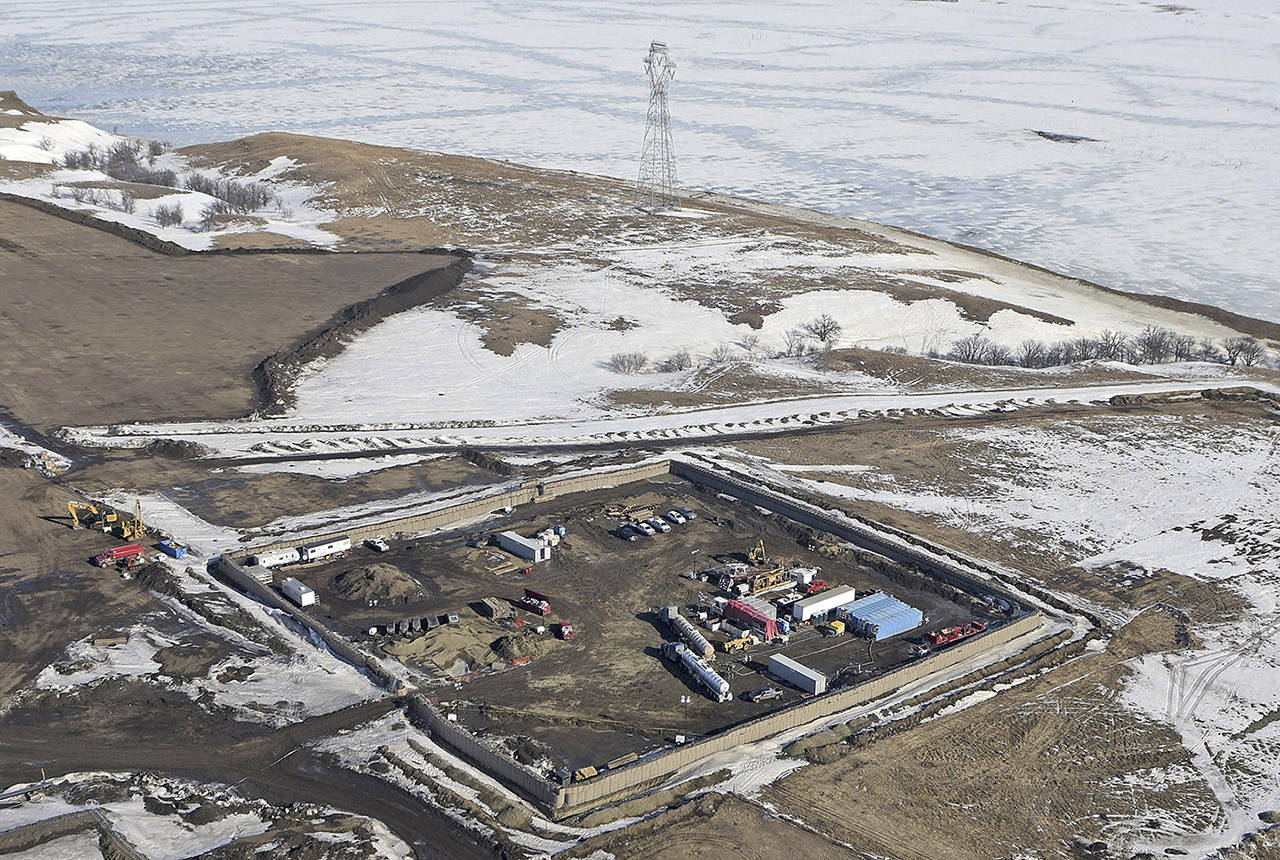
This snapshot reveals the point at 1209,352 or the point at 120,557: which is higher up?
the point at 1209,352

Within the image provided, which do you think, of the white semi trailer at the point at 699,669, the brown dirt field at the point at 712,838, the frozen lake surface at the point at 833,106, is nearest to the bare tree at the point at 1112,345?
the frozen lake surface at the point at 833,106

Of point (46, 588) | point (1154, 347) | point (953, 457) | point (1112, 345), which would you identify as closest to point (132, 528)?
point (46, 588)

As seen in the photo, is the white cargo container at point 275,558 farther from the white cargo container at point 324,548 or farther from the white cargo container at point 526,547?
the white cargo container at point 526,547

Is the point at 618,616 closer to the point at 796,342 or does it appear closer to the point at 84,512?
the point at 84,512

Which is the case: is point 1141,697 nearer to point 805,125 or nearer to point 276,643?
point 276,643

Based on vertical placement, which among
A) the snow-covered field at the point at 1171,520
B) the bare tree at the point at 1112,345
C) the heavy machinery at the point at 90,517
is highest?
the bare tree at the point at 1112,345
